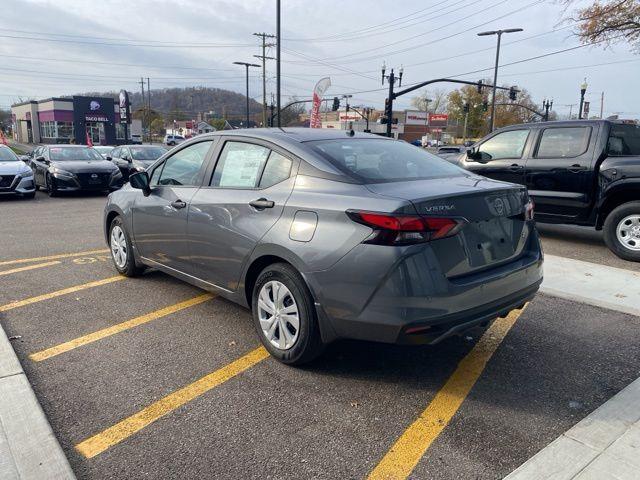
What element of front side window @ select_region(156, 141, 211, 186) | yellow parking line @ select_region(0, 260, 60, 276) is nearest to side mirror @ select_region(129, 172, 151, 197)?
front side window @ select_region(156, 141, 211, 186)

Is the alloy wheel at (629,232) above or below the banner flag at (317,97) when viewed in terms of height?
below

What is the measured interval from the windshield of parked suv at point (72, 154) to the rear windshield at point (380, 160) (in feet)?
45.1

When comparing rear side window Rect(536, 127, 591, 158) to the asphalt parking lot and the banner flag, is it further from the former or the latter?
the banner flag

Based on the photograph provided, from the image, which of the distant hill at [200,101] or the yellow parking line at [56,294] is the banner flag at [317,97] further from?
the distant hill at [200,101]

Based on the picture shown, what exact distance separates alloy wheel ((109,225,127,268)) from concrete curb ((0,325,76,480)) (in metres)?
2.34

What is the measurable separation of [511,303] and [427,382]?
2.52ft

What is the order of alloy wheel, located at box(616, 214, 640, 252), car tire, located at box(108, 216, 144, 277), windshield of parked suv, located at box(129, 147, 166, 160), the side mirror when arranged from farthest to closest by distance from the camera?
windshield of parked suv, located at box(129, 147, 166, 160) < alloy wheel, located at box(616, 214, 640, 252) < car tire, located at box(108, 216, 144, 277) < the side mirror

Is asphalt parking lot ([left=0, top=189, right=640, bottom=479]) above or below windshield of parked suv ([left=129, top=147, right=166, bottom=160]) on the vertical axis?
below

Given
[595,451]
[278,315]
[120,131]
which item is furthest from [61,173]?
[120,131]

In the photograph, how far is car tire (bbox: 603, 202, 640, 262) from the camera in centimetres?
664

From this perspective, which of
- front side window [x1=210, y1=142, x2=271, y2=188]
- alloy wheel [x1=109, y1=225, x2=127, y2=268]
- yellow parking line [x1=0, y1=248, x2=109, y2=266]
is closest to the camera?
front side window [x1=210, y1=142, x2=271, y2=188]

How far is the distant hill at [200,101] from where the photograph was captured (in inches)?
3354

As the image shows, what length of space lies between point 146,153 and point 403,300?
617 inches

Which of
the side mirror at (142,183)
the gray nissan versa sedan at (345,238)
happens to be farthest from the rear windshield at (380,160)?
the side mirror at (142,183)
